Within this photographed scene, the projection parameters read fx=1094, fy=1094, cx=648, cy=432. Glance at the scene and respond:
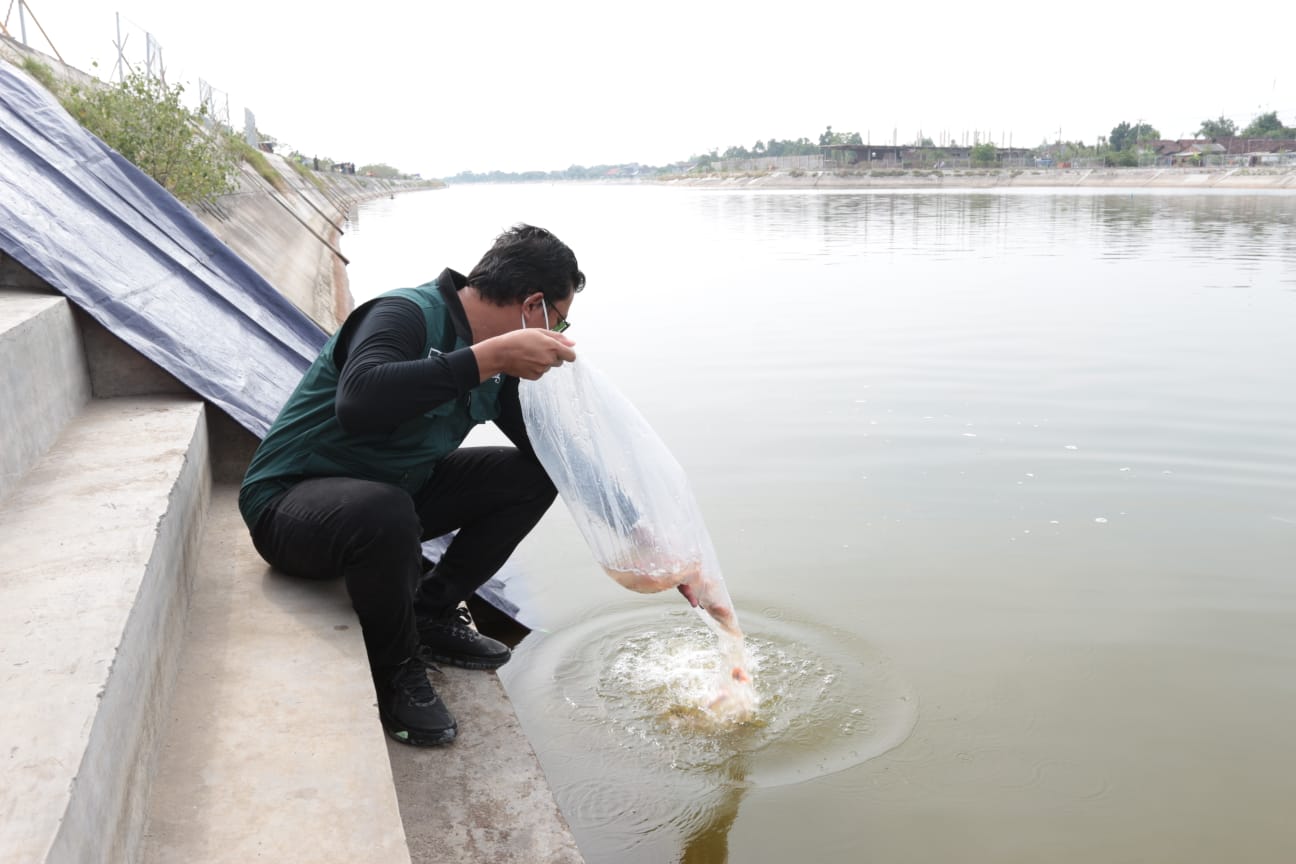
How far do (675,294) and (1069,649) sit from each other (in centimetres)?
1073

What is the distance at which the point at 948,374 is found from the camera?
8.64 meters

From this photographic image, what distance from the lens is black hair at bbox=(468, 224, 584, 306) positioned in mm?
2758

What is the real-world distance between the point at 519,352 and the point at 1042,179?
86.6 m

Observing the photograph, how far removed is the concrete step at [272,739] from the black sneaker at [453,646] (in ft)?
1.37

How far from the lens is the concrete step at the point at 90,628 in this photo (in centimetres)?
149

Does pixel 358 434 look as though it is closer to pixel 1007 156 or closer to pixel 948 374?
pixel 948 374

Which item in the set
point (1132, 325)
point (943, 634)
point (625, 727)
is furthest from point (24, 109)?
point (1132, 325)

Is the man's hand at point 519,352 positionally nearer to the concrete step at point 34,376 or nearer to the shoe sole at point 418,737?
the shoe sole at point 418,737

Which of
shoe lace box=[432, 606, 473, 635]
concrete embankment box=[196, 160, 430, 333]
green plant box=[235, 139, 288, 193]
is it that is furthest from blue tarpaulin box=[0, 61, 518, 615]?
green plant box=[235, 139, 288, 193]

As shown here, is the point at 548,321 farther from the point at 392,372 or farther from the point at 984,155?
the point at 984,155

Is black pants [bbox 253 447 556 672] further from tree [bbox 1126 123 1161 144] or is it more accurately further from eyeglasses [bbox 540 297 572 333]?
tree [bbox 1126 123 1161 144]

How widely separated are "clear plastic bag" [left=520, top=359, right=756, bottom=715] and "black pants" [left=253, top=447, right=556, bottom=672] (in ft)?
0.52

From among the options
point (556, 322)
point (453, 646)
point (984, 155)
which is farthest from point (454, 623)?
point (984, 155)

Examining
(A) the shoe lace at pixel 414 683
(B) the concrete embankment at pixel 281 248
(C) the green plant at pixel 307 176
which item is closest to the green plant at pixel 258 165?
(B) the concrete embankment at pixel 281 248
